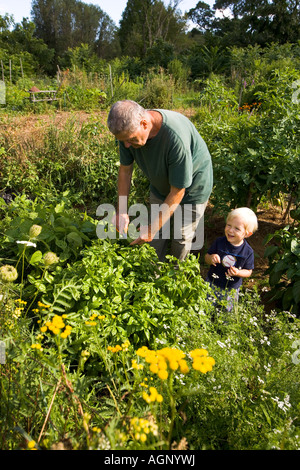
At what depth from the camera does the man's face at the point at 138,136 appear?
6.16ft

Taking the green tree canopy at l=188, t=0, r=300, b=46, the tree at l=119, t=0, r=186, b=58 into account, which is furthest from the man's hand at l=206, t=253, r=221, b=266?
the tree at l=119, t=0, r=186, b=58

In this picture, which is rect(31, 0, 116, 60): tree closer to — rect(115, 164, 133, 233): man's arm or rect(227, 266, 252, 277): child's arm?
rect(115, 164, 133, 233): man's arm

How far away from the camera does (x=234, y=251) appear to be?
2420mm

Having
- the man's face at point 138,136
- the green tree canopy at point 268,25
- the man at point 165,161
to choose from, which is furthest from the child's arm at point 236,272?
the green tree canopy at point 268,25

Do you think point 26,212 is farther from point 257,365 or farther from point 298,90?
point 298,90

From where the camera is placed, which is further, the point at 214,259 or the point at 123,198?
the point at 123,198

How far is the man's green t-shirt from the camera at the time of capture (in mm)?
2055

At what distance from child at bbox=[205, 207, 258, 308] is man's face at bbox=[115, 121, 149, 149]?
0.85m

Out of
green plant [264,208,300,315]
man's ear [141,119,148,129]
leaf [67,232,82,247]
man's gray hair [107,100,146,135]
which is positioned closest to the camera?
Answer: man's gray hair [107,100,146,135]

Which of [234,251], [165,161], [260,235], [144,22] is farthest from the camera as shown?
[144,22]

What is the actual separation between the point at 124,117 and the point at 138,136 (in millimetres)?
159

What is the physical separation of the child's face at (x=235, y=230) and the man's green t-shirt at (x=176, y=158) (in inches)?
12.1

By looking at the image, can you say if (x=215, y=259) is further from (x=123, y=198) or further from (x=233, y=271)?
(x=123, y=198)

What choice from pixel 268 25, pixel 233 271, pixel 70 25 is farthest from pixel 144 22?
pixel 233 271
